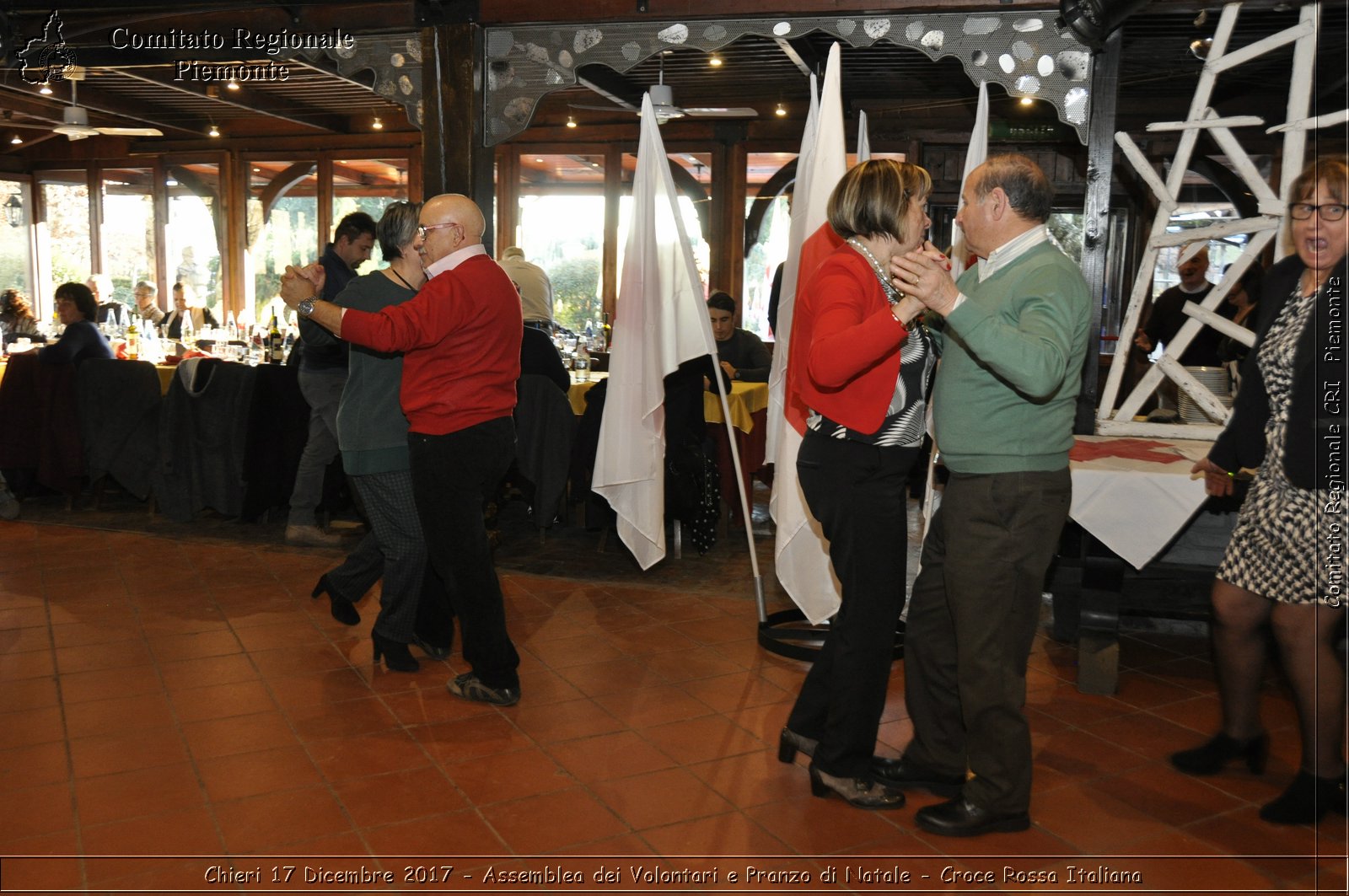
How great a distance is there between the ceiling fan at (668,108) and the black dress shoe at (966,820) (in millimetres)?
4417

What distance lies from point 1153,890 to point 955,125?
791 cm

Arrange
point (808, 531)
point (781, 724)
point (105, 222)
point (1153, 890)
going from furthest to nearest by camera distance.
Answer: point (105, 222) < point (808, 531) < point (781, 724) < point (1153, 890)

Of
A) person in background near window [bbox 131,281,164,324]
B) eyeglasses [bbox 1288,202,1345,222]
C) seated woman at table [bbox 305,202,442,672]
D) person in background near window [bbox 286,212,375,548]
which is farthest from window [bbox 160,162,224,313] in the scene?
eyeglasses [bbox 1288,202,1345,222]

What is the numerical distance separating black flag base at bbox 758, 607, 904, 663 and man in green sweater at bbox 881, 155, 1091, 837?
124 centimetres

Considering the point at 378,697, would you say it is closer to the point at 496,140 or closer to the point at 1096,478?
the point at 1096,478

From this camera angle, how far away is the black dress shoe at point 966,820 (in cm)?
269

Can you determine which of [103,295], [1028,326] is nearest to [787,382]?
[1028,326]

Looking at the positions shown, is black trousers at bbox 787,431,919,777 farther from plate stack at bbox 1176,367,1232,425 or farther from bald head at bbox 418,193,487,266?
plate stack at bbox 1176,367,1232,425

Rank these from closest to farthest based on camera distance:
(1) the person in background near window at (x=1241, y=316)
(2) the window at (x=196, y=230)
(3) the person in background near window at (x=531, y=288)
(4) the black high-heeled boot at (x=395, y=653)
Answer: (4) the black high-heeled boot at (x=395, y=653)
(1) the person in background near window at (x=1241, y=316)
(3) the person in background near window at (x=531, y=288)
(2) the window at (x=196, y=230)

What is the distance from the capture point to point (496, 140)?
5320 mm

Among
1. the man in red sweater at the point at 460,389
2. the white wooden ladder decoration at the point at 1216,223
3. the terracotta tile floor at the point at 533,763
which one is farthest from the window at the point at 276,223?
the white wooden ladder decoration at the point at 1216,223

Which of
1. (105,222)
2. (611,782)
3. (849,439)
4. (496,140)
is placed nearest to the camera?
(849,439)

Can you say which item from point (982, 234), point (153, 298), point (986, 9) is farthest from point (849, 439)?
point (153, 298)

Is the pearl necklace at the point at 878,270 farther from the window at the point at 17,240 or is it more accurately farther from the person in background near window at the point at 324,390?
the window at the point at 17,240
